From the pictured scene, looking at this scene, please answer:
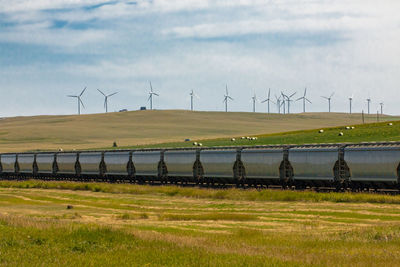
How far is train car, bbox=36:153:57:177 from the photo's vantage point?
70.9 metres

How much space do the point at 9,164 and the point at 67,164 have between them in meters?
13.3

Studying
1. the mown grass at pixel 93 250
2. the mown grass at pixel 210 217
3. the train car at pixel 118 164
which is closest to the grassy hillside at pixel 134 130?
the train car at pixel 118 164

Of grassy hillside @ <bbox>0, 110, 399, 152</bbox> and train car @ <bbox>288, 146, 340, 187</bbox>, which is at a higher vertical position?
grassy hillside @ <bbox>0, 110, 399, 152</bbox>

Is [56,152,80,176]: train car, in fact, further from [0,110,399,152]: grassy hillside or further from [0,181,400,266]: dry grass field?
[0,110,399,152]: grassy hillside

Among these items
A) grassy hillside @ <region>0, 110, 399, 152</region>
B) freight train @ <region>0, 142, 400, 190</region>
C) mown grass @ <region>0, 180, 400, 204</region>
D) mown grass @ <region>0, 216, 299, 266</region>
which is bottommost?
mown grass @ <region>0, 216, 299, 266</region>

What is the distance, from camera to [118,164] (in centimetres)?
6153

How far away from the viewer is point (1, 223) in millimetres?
26391

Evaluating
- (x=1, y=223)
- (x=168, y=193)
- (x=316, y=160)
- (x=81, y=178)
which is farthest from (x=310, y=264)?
(x=81, y=178)

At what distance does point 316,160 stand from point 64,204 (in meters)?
16.9

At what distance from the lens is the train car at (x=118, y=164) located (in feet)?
198

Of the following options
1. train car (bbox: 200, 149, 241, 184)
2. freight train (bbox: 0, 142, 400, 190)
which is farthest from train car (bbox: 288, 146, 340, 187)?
train car (bbox: 200, 149, 241, 184)

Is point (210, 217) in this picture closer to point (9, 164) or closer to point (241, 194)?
point (241, 194)

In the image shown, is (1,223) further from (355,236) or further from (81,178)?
(81,178)

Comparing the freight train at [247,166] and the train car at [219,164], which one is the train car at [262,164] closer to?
the freight train at [247,166]
